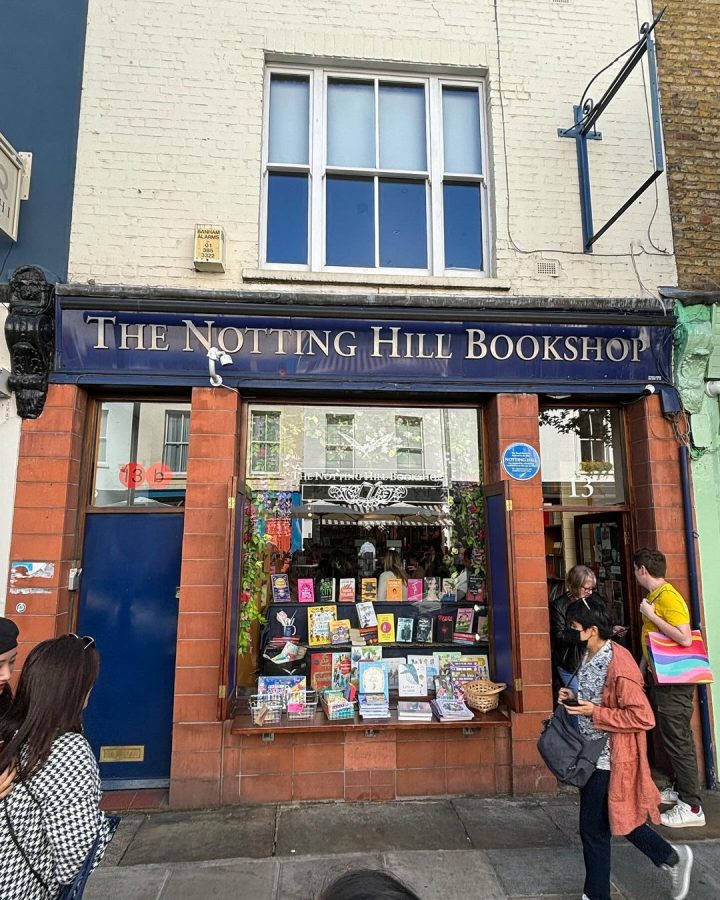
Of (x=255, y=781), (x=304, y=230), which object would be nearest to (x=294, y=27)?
(x=304, y=230)

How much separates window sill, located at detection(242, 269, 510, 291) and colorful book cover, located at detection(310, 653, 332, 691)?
3.53 meters

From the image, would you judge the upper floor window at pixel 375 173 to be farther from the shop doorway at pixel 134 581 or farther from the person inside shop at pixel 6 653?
the person inside shop at pixel 6 653

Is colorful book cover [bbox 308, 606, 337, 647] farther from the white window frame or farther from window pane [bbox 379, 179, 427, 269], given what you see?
window pane [bbox 379, 179, 427, 269]

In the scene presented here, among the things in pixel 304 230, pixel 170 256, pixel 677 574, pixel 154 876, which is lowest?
pixel 154 876

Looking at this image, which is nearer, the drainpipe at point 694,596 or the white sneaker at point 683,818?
the white sneaker at point 683,818

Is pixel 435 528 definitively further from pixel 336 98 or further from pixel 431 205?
pixel 336 98

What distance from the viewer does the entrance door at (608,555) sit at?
574 centimetres

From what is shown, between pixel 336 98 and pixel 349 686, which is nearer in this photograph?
pixel 349 686

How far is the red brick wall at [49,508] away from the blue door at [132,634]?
0.82 feet

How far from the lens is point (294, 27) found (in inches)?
226

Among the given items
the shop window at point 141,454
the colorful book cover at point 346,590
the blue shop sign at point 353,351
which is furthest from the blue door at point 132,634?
the colorful book cover at point 346,590

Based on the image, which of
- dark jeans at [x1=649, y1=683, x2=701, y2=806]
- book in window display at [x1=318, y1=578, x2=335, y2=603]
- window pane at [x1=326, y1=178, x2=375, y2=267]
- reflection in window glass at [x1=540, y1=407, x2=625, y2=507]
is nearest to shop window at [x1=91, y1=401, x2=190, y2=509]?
book in window display at [x1=318, y1=578, x2=335, y2=603]

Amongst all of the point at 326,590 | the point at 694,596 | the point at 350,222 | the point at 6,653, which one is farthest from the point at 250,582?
the point at 694,596

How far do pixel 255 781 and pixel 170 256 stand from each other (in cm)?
464
